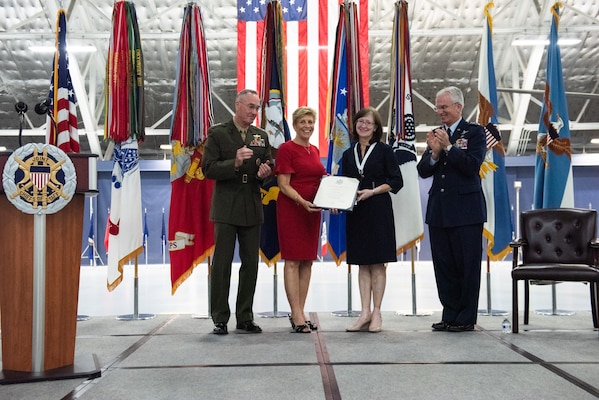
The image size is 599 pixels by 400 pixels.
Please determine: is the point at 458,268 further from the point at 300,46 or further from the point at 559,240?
the point at 300,46

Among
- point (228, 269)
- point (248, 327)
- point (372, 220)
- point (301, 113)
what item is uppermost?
point (301, 113)

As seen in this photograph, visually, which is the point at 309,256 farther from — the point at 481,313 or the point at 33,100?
the point at 33,100

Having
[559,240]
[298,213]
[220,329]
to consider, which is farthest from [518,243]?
[220,329]

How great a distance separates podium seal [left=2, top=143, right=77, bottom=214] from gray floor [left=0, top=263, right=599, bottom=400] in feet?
2.48

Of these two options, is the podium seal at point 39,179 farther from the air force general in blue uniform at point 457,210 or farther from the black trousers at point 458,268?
the black trousers at point 458,268

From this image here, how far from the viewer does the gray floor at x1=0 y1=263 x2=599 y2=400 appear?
7.77 feet

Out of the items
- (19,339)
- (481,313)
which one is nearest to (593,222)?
(481,313)

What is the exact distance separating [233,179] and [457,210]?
1.47m

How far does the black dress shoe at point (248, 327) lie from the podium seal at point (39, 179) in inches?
68.0

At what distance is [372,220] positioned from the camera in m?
3.92

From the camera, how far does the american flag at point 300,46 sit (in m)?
7.14

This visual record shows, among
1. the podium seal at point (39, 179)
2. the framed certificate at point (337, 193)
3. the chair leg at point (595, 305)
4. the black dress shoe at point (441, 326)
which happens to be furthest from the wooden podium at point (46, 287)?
the chair leg at point (595, 305)

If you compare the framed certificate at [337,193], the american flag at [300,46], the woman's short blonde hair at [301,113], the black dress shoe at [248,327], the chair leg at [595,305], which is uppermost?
the american flag at [300,46]

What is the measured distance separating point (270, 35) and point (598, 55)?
10.8 metres
